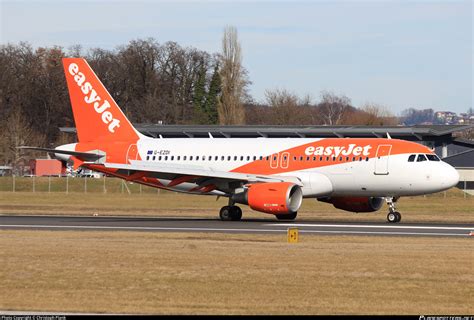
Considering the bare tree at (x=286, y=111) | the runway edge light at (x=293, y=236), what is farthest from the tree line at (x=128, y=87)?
the runway edge light at (x=293, y=236)

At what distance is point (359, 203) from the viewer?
1762 inches

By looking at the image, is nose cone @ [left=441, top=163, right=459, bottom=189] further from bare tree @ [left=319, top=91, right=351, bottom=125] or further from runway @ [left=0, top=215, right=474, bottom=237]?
bare tree @ [left=319, top=91, right=351, bottom=125]

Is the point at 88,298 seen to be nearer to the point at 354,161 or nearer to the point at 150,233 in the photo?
the point at 150,233

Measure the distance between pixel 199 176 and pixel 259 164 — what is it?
2792 millimetres

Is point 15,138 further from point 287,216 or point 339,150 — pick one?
point 339,150

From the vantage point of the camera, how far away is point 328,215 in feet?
163

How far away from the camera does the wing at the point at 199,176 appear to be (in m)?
43.1

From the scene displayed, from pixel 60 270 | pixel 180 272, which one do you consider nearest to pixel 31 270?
pixel 60 270

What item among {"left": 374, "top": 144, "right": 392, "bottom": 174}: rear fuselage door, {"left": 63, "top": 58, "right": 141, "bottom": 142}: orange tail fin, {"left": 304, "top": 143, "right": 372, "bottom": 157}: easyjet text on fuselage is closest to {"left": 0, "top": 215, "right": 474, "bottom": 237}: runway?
{"left": 374, "top": 144, "right": 392, "bottom": 174}: rear fuselage door

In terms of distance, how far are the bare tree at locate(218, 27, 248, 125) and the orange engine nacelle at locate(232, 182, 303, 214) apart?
64.4 meters

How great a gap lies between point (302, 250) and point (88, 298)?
9.92 metres

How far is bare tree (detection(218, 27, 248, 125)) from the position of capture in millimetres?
105938

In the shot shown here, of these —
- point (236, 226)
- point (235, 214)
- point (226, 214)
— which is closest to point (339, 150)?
point (235, 214)

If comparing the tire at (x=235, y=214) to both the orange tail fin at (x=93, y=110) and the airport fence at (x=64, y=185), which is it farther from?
the airport fence at (x=64, y=185)
